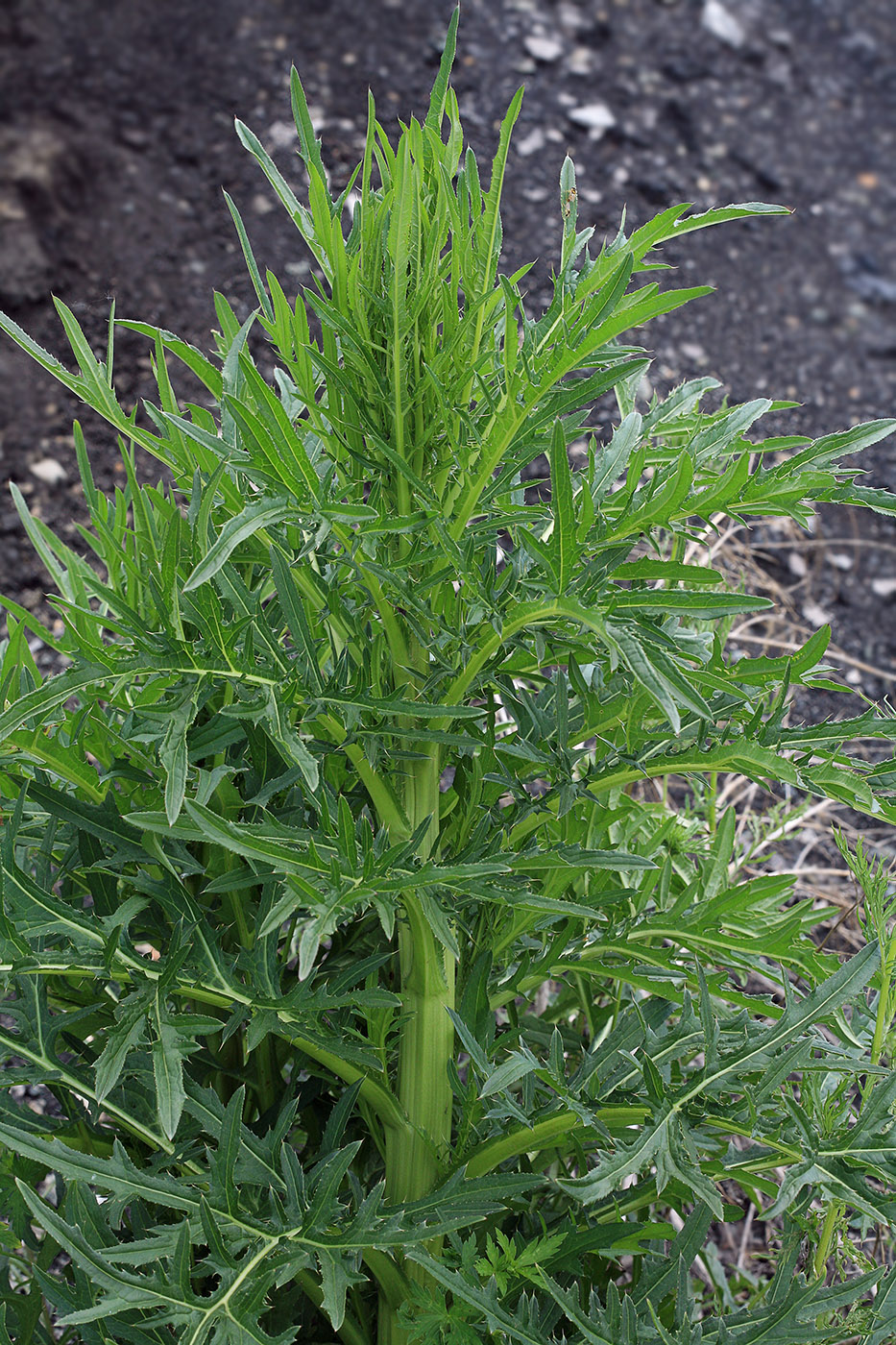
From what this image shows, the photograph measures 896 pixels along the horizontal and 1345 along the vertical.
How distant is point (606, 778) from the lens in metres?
0.81

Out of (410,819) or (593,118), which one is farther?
(593,118)

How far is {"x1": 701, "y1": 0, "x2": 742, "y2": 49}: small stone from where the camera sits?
10.1ft

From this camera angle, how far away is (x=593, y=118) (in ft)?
9.15

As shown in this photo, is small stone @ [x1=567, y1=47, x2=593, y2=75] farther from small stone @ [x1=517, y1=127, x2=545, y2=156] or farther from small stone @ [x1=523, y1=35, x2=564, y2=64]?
small stone @ [x1=517, y1=127, x2=545, y2=156]

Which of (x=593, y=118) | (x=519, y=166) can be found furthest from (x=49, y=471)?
A: (x=593, y=118)

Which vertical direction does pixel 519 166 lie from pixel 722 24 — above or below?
below

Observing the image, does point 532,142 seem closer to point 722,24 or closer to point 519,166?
point 519,166

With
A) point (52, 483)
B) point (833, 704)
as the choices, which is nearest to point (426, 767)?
point (833, 704)

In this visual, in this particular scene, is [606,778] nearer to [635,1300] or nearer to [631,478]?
[631,478]

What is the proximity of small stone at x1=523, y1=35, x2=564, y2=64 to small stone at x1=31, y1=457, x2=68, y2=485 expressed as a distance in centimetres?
158

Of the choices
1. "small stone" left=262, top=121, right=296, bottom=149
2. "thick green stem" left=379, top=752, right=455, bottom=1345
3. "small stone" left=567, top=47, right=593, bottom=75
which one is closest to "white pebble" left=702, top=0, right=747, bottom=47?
"small stone" left=567, top=47, right=593, bottom=75

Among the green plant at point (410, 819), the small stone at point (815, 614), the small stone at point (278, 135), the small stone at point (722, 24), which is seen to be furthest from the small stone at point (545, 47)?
the green plant at point (410, 819)

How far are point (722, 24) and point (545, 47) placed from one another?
54cm

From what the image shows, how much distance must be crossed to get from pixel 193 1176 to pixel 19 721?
32 centimetres
